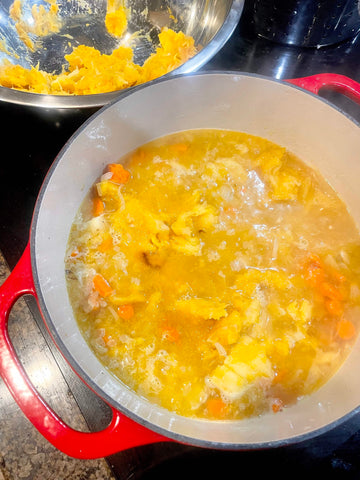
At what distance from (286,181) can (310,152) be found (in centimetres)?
21

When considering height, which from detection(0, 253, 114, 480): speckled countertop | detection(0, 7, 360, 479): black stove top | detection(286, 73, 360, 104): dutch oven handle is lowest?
detection(0, 253, 114, 480): speckled countertop

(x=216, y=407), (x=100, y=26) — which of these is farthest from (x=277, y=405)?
(x=100, y=26)

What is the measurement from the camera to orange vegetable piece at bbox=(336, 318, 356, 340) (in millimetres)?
1384

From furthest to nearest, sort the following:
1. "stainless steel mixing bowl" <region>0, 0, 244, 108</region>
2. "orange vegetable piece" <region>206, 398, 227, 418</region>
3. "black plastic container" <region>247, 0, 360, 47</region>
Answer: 1. "stainless steel mixing bowl" <region>0, 0, 244, 108</region>
2. "black plastic container" <region>247, 0, 360, 47</region>
3. "orange vegetable piece" <region>206, 398, 227, 418</region>

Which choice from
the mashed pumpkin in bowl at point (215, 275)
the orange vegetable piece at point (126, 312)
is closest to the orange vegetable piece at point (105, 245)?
the mashed pumpkin in bowl at point (215, 275)

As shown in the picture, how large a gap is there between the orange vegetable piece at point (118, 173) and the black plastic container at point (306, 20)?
1.11 metres

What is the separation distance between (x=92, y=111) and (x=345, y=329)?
1244 mm

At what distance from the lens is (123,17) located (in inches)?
84.7

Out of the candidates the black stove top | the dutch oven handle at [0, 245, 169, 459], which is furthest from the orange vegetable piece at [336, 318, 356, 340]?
the dutch oven handle at [0, 245, 169, 459]

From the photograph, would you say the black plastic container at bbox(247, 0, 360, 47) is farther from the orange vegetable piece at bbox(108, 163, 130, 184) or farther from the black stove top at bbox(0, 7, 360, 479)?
the orange vegetable piece at bbox(108, 163, 130, 184)

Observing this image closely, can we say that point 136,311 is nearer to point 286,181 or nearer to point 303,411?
point 303,411

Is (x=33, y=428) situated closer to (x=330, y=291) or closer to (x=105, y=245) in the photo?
(x=105, y=245)

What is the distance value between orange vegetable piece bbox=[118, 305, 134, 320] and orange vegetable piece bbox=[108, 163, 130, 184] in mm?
508

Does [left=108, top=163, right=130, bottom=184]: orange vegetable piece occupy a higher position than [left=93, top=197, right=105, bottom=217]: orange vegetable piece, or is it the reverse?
[left=108, top=163, right=130, bottom=184]: orange vegetable piece
